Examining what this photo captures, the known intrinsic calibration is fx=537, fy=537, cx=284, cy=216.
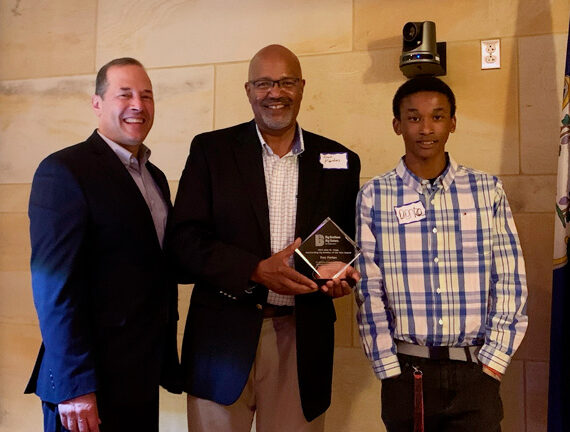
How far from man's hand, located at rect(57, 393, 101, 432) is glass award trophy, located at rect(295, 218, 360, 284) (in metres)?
0.84

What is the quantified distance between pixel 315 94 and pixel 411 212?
4.47ft

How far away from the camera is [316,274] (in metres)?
1.89

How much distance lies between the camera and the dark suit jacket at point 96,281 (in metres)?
1.75

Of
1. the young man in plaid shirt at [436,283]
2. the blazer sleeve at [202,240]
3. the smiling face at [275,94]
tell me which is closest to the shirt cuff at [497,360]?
the young man in plaid shirt at [436,283]

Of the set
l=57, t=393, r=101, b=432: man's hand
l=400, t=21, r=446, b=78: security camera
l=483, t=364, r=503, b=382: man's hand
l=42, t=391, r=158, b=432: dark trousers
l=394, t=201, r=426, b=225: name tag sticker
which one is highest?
l=400, t=21, r=446, b=78: security camera

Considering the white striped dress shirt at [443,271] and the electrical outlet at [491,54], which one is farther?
the electrical outlet at [491,54]

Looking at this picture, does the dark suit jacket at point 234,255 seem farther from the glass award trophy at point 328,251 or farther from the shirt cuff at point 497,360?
the shirt cuff at point 497,360

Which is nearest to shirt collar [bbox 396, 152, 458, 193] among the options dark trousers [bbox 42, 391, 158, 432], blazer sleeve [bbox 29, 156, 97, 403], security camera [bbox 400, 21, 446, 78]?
security camera [bbox 400, 21, 446, 78]

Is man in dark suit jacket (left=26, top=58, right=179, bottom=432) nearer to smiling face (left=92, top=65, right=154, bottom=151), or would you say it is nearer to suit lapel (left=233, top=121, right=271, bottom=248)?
smiling face (left=92, top=65, right=154, bottom=151)

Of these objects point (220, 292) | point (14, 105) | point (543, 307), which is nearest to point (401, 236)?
point (220, 292)

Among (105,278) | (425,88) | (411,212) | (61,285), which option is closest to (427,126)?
(425,88)

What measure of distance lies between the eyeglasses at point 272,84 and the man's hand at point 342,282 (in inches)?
32.0

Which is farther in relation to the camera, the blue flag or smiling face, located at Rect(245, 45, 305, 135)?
the blue flag

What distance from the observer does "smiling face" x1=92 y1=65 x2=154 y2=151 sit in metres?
2.11
